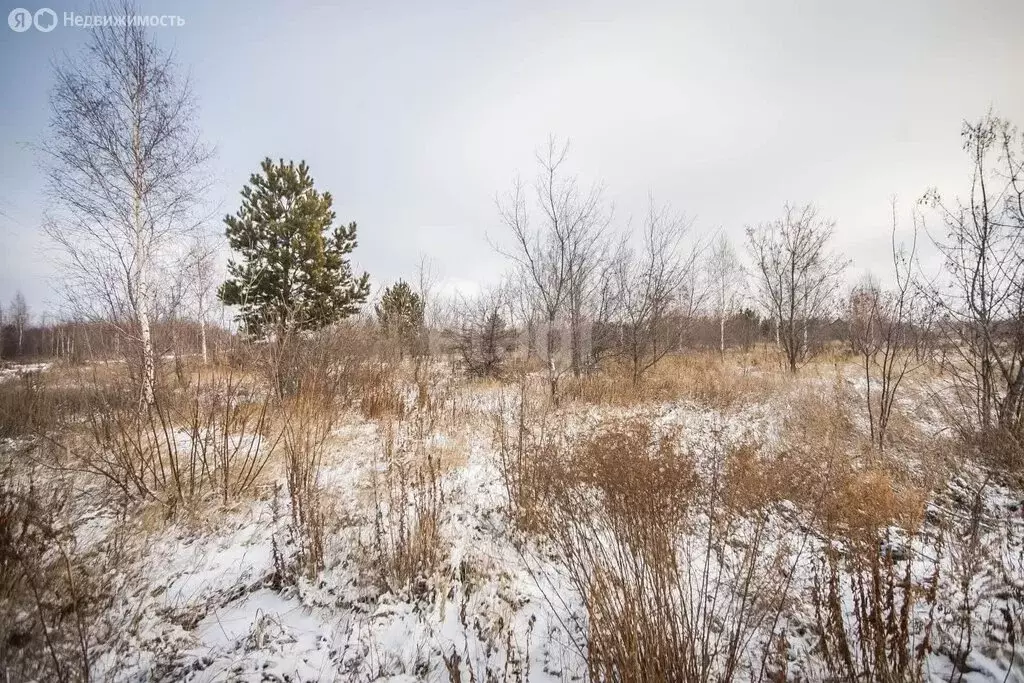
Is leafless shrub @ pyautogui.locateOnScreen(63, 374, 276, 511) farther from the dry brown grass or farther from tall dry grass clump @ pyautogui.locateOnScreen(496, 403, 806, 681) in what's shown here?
the dry brown grass

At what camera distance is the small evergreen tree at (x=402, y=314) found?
9.98 metres

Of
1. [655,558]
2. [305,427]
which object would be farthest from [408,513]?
[655,558]

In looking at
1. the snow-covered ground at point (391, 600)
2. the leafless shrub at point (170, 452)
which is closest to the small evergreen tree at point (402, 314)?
the leafless shrub at point (170, 452)

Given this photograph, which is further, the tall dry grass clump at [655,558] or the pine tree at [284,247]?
the pine tree at [284,247]

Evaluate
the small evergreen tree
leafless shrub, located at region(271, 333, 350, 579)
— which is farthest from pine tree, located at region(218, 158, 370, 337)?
leafless shrub, located at region(271, 333, 350, 579)

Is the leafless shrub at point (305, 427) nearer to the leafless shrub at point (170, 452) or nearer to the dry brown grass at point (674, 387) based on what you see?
the leafless shrub at point (170, 452)

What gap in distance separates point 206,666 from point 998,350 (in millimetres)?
9605

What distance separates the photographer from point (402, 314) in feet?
41.0

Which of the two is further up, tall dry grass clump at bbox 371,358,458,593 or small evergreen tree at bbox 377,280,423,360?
small evergreen tree at bbox 377,280,423,360

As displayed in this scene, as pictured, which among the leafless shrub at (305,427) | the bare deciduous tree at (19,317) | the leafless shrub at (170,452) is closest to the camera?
the leafless shrub at (305,427)

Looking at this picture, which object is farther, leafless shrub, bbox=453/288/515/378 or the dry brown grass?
leafless shrub, bbox=453/288/515/378

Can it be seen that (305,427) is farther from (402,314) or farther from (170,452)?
(402,314)

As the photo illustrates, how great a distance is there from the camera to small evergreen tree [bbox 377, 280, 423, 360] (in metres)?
9.98

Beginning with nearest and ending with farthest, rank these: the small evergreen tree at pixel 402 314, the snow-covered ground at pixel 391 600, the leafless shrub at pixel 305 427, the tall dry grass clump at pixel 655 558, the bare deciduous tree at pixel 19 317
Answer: the tall dry grass clump at pixel 655 558, the snow-covered ground at pixel 391 600, the leafless shrub at pixel 305 427, the small evergreen tree at pixel 402 314, the bare deciduous tree at pixel 19 317
